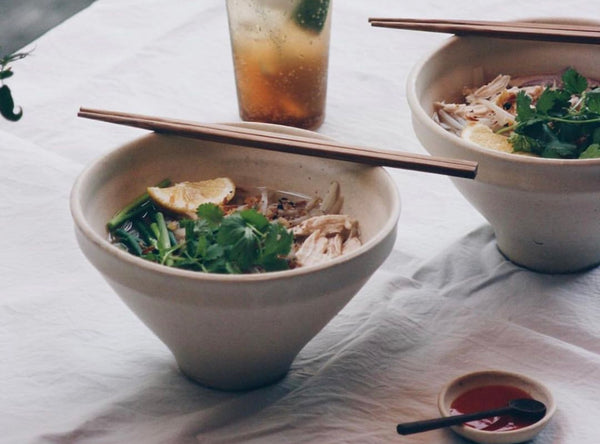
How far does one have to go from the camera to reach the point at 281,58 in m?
1.58

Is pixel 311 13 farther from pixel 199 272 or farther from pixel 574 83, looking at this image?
pixel 199 272

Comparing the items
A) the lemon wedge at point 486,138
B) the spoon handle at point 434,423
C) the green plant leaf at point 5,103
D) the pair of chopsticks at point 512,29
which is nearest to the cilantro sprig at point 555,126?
the lemon wedge at point 486,138

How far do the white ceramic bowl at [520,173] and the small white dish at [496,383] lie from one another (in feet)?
0.76

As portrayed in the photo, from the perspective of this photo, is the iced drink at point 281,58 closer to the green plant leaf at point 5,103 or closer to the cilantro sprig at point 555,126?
the cilantro sprig at point 555,126

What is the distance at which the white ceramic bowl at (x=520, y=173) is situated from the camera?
3.78 ft

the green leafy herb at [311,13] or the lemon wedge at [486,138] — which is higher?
the green leafy herb at [311,13]

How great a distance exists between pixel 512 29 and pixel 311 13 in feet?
1.08

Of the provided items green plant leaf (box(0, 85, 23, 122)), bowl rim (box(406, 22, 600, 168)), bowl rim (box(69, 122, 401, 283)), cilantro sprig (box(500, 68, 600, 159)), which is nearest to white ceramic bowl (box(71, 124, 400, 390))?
bowl rim (box(69, 122, 401, 283))

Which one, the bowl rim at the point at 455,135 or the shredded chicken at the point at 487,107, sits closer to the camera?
the bowl rim at the point at 455,135

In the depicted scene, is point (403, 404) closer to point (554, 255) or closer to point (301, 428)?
point (301, 428)

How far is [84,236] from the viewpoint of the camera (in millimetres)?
1000

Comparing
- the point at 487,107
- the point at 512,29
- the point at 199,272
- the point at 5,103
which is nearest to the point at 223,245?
the point at 199,272

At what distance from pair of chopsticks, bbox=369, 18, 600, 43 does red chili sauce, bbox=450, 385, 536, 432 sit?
22.0 inches

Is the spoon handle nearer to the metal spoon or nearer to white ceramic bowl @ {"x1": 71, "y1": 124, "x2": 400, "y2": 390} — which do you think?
the metal spoon
